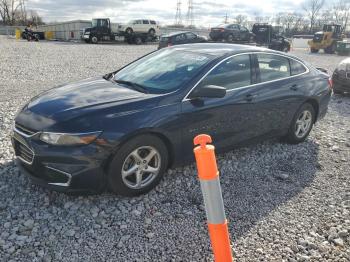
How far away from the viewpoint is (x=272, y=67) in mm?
4684

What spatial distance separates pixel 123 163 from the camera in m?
3.24

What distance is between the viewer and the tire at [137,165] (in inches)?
127

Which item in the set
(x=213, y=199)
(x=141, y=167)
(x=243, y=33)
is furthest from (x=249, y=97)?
(x=243, y=33)

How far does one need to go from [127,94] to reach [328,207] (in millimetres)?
2473

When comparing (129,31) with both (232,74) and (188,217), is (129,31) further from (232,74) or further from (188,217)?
(188,217)

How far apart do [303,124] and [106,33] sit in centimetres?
2728

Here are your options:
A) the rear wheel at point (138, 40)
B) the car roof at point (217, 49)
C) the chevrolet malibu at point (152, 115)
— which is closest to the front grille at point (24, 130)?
the chevrolet malibu at point (152, 115)

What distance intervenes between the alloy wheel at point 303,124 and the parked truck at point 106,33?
89.3ft

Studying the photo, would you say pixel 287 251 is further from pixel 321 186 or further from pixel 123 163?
pixel 123 163

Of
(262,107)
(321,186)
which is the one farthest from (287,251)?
(262,107)

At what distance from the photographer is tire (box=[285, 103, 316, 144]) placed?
16.5 ft

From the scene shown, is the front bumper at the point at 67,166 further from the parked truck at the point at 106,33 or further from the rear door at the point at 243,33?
the parked truck at the point at 106,33

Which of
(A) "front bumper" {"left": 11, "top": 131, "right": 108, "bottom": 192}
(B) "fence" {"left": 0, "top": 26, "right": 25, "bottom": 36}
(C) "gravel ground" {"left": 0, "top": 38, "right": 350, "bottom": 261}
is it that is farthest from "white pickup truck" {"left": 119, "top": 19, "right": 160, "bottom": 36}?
(A) "front bumper" {"left": 11, "top": 131, "right": 108, "bottom": 192}

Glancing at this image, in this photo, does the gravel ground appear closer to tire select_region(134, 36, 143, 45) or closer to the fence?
tire select_region(134, 36, 143, 45)
